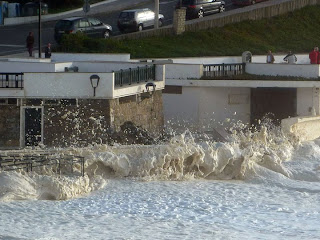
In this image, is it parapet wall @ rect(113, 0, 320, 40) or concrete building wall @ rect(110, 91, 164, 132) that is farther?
parapet wall @ rect(113, 0, 320, 40)

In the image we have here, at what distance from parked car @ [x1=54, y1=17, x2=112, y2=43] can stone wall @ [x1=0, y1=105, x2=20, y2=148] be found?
14.5 meters

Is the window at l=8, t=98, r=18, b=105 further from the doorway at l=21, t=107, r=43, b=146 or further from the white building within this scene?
the doorway at l=21, t=107, r=43, b=146

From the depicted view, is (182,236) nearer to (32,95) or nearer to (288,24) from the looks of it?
(32,95)

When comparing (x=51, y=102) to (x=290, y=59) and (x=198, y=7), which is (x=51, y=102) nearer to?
(x=290, y=59)

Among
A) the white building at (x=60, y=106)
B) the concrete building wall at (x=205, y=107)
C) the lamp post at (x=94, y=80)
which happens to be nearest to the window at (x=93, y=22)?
the concrete building wall at (x=205, y=107)

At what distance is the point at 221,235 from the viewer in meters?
20.6

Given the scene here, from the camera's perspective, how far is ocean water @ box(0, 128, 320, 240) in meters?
20.9

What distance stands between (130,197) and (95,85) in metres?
4.00

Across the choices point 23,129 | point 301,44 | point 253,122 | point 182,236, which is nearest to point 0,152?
point 23,129

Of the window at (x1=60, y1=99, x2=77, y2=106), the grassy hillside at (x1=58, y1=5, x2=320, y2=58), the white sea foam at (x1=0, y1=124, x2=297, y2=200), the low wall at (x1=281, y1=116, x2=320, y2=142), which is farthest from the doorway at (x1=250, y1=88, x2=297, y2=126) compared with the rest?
the window at (x1=60, y1=99, x2=77, y2=106)

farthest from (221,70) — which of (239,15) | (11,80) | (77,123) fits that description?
(239,15)

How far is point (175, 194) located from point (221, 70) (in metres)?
9.83

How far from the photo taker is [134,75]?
2828 cm

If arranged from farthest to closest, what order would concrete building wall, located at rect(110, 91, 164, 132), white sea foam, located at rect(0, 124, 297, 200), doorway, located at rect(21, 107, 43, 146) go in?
concrete building wall, located at rect(110, 91, 164, 132)
doorway, located at rect(21, 107, 43, 146)
white sea foam, located at rect(0, 124, 297, 200)
